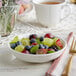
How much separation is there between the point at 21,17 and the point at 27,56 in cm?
55

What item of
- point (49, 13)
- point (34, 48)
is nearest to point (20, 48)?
point (34, 48)

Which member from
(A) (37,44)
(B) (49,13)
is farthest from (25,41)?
(B) (49,13)

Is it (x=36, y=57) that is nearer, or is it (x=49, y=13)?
(x=36, y=57)

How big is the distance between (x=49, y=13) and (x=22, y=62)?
1.38 feet

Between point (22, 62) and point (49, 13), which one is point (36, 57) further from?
point (49, 13)

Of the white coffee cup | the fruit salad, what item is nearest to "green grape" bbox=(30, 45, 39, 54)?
the fruit salad

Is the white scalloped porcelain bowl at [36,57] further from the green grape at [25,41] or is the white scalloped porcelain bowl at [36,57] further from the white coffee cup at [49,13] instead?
the white coffee cup at [49,13]

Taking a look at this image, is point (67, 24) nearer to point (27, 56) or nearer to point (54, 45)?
point (54, 45)

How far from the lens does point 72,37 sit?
1.08m

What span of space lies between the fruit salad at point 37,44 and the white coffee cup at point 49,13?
0.27 m

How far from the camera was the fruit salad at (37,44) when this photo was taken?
2.81 ft

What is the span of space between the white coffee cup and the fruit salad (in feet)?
0.88

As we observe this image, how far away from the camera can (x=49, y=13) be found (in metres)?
1.23

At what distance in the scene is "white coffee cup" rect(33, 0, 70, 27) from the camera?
4.01ft
